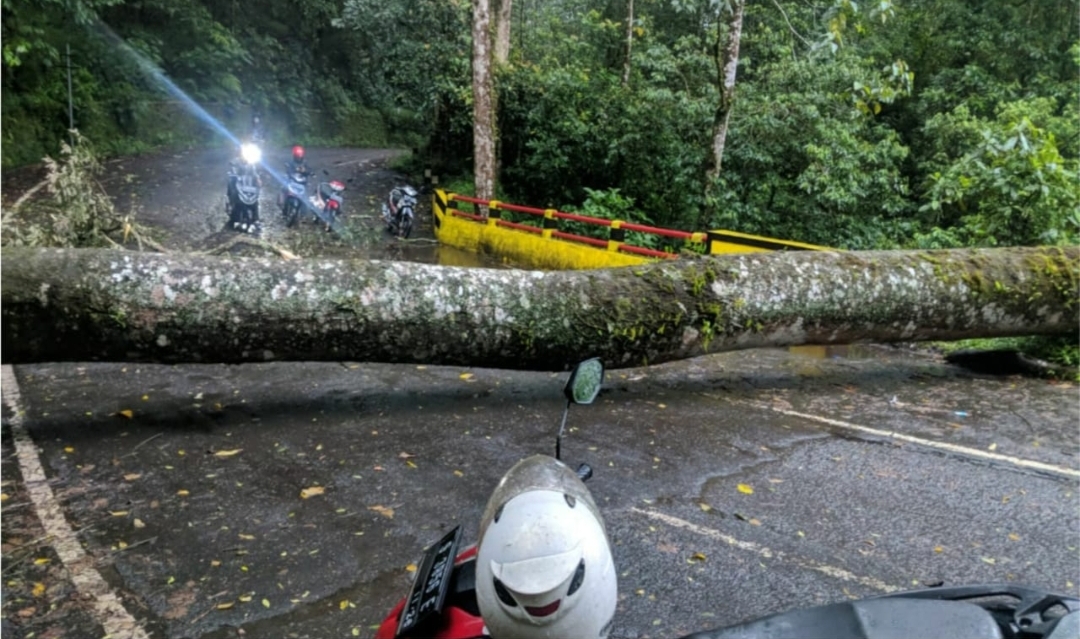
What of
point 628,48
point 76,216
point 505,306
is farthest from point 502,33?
point 505,306

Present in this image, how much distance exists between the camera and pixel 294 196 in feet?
53.9

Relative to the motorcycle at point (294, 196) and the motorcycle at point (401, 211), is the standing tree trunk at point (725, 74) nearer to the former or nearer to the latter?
the motorcycle at point (401, 211)

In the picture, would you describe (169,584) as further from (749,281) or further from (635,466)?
(749,281)

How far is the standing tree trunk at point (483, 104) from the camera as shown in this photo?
583 inches

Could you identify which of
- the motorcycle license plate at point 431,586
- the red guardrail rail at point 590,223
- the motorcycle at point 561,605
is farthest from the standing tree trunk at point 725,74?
the motorcycle license plate at point 431,586

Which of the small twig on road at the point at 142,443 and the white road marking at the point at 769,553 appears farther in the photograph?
the small twig on road at the point at 142,443

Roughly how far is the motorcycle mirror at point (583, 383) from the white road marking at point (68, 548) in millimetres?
2312

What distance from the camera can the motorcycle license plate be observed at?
1.98 metres

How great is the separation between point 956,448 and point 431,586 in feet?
17.0

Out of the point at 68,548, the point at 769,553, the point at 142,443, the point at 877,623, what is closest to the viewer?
the point at 877,623

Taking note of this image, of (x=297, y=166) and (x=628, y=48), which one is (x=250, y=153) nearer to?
(x=297, y=166)

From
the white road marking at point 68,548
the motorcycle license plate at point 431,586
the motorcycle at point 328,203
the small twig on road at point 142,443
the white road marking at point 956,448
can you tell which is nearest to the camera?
the motorcycle license plate at point 431,586

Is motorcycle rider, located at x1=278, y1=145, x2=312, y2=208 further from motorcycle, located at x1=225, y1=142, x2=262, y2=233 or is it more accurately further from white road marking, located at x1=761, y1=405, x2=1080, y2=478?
white road marking, located at x1=761, y1=405, x2=1080, y2=478

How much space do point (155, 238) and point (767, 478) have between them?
12.5 metres
